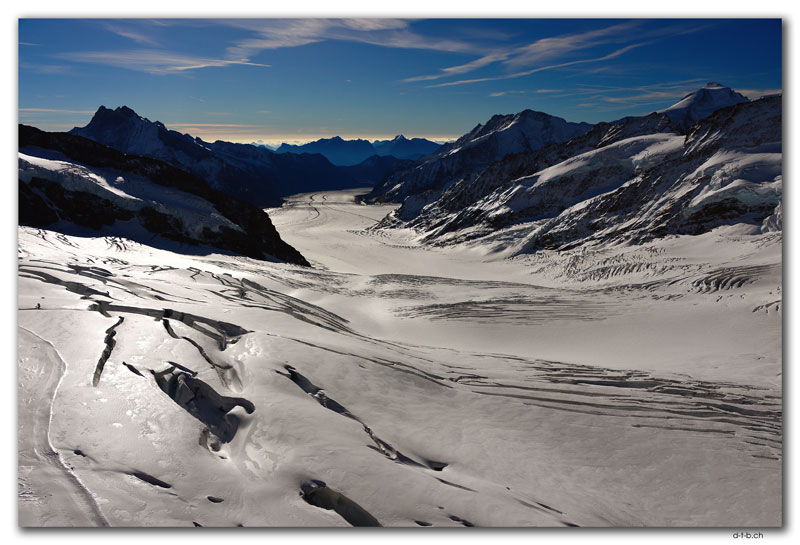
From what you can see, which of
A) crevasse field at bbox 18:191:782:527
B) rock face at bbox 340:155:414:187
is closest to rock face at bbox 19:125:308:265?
crevasse field at bbox 18:191:782:527

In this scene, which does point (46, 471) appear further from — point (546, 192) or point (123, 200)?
point (546, 192)

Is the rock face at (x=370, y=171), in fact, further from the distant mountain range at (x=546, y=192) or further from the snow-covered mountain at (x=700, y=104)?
the snow-covered mountain at (x=700, y=104)

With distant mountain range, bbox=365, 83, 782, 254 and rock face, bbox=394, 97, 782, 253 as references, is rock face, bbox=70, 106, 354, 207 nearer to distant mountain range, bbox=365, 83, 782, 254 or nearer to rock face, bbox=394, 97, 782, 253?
distant mountain range, bbox=365, 83, 782, 254

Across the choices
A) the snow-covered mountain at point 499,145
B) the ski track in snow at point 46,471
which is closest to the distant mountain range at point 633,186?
the ski track in snow at point 46,471

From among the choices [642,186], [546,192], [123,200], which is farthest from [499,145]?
[123,200]

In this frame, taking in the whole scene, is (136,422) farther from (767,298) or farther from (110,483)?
(767,298)
